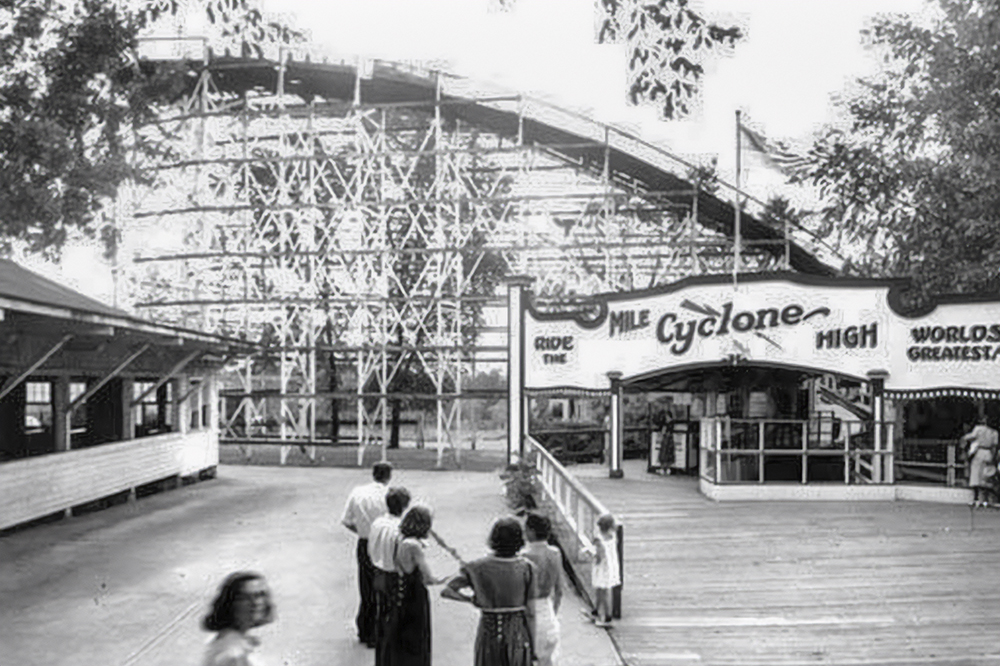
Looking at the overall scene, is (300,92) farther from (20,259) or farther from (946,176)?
(946,176)

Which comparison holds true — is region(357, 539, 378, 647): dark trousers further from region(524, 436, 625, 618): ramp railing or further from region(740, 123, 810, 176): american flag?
region(740, 123, 810, 176): american flag

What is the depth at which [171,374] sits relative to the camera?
20.1 m

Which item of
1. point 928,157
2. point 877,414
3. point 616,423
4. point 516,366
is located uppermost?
point 928,157

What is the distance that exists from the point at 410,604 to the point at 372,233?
26.6 meters

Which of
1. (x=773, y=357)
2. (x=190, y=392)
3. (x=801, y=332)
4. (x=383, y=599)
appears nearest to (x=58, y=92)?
(x=383, y=599)

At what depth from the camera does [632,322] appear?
17922 millimetres

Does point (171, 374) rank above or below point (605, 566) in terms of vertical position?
above

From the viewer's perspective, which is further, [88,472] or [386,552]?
[88,472]

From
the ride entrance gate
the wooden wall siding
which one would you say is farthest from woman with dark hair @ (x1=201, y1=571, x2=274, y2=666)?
Answer: the ride entrance gate

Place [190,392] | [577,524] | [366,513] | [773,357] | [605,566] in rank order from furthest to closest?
[190,392] < [773,357] < [577,524] < [605,566] < [366,513]

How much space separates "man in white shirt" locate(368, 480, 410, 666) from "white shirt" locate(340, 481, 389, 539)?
106 centimetres

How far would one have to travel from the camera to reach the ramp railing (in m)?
9.26

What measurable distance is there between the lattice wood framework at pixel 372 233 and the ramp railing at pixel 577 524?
14273 millimetres

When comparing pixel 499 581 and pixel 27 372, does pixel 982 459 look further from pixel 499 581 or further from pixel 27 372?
pixel 27 372
